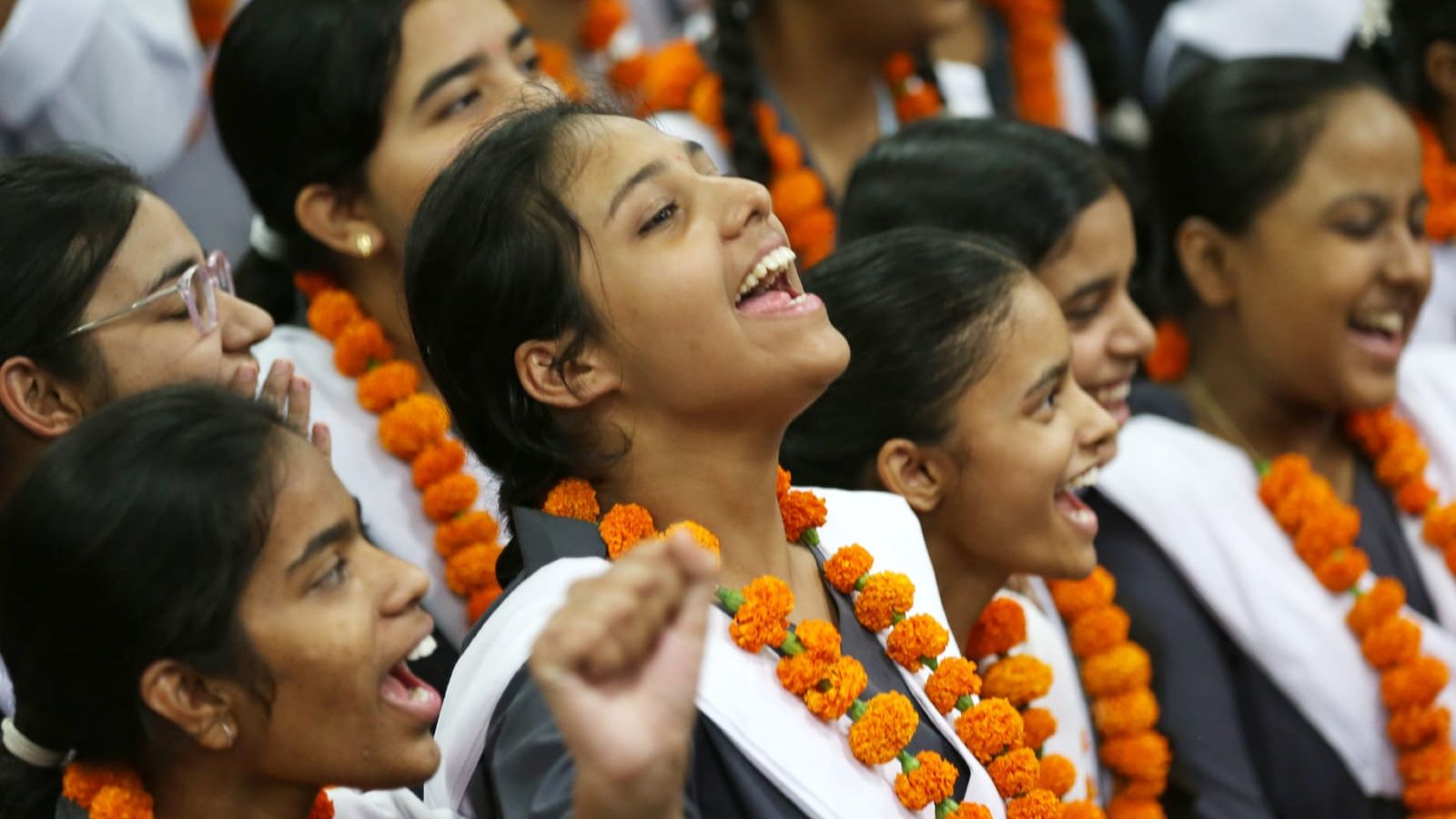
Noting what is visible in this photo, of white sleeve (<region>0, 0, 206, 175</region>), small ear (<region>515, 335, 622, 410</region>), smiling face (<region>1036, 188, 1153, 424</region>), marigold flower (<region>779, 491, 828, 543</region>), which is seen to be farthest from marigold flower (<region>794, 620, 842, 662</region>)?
white sleeve (<region>0, 0, 206, 175</region>)

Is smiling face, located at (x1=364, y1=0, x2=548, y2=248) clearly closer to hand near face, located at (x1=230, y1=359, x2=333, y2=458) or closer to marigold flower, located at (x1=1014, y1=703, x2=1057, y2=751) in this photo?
hand near face, located at (x1=230, y1=359, x2=333, y2=458)

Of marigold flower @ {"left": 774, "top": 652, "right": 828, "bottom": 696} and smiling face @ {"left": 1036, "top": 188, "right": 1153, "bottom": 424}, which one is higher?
marigold flower @ {"left": 774, "top": 652, "right": 828, "bottom": 696}

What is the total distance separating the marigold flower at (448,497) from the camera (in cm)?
288

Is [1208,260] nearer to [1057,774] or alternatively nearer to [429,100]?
[1057,774]

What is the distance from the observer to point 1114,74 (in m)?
4.63

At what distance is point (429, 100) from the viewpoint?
300cm

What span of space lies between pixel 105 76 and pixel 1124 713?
206cm

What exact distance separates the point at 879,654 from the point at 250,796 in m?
0.75

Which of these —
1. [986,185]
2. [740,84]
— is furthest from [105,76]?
[986,185]

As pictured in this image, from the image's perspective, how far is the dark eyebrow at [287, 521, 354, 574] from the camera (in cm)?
193

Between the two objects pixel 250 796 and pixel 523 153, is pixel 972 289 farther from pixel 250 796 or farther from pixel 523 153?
pixel 250 796

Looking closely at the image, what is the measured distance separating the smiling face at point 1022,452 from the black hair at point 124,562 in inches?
39.5

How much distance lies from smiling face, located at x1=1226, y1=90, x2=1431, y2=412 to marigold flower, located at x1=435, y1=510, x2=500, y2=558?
55.9 inches

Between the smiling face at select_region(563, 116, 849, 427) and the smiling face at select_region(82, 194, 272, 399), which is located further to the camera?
the smiling face at select_region(82, 194, 272, 399)
